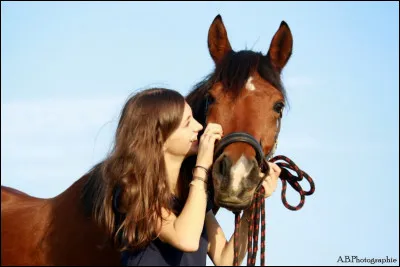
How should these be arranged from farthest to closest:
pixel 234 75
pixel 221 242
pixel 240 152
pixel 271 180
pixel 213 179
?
pixel 234 75 → pixel 221 242 → pixel 271 180 → pixel 240 152 → pixel 213 179

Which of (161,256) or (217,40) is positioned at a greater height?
(217,40)

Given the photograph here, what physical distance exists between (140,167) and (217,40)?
199cm

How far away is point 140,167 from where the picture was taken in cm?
304

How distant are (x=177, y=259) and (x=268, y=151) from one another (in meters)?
1.21

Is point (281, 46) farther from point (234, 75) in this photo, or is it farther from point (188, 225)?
point (188, 225)

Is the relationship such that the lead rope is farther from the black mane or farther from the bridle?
the black mane

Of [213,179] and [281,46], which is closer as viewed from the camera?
[213,179]

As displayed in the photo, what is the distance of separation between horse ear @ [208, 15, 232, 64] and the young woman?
1.51 m

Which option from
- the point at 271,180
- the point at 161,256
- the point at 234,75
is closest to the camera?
the point at 161,256

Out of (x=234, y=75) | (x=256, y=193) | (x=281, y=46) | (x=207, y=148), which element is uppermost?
(x=281, y=46)

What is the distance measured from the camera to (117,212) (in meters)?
3.10

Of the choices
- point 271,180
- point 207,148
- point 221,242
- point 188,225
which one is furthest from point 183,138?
point 221,242

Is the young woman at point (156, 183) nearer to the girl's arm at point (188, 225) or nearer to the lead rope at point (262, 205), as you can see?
the girl's arm at point (188, 225)

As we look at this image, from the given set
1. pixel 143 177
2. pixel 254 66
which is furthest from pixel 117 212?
pixel 254 66
